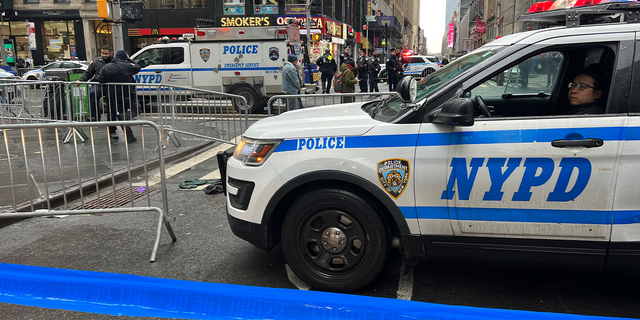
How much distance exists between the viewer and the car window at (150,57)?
1527 cm

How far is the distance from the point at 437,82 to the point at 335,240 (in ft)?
4.47

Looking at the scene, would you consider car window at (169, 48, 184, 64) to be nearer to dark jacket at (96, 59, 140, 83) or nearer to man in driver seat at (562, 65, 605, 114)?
dark jacket at (96, 59, 140, 83)

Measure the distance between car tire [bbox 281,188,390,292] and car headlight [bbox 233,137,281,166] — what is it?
406 millimetres

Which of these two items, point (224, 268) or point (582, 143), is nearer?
point (582, 143)

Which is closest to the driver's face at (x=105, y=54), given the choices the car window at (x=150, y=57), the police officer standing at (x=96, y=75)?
the police officer standing at (x=96, y=75)

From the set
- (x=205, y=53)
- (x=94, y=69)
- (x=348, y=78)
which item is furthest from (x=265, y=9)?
(x=94, y=69)

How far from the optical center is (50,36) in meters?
45.4

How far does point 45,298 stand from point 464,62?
11.1 feet

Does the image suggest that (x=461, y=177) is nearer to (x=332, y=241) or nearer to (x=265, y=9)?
(x=332, y=241)

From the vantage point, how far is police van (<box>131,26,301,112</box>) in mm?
14609

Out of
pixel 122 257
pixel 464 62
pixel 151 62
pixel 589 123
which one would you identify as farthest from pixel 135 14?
pixel 589 123

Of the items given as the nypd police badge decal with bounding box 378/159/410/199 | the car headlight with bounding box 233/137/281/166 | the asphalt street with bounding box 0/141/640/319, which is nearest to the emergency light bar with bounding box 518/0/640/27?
the nypd police badge decal with bounding box 378/159/410/199

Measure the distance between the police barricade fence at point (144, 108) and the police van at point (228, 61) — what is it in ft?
17.1

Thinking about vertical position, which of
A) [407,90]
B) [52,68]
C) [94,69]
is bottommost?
[407,90]
